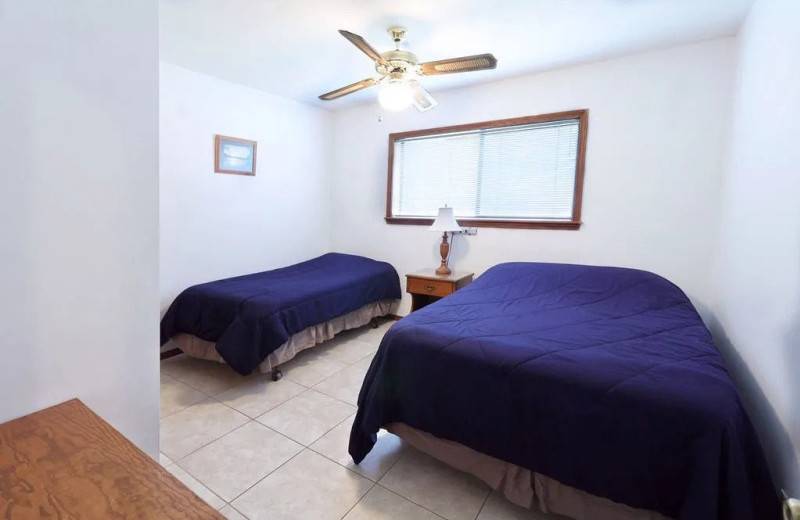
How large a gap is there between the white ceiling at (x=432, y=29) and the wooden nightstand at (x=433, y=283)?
1697mm

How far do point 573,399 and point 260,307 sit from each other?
1.91 m

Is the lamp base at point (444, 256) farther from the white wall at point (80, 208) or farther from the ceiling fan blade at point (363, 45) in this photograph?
the white wall at point (80, 208)

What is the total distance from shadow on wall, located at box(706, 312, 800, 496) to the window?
1.41 meters

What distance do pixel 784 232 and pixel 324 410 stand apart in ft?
A: 7.47

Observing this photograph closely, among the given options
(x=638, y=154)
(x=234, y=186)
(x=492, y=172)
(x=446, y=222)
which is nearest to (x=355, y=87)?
(x=446, y=222)

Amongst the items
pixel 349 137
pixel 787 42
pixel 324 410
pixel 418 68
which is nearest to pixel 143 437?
pixel 324 410

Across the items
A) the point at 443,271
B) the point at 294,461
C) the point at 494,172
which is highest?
the point at 494,172

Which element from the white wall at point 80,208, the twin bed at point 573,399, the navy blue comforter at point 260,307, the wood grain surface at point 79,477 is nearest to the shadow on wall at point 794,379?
the twin bed at point 573,399

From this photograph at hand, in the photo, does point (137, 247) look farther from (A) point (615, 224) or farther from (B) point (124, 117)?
(A) point (615, 224)

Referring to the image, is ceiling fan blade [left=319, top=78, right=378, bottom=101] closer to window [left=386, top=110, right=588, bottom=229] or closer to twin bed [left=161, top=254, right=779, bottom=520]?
window [left=386, top=110, right=588, bottom=229]

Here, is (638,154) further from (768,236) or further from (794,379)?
(794,379)

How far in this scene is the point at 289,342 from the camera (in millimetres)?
2574

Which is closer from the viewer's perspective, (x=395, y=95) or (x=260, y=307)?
(x=395, y=95)

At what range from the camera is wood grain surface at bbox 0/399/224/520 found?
1.98 ft
